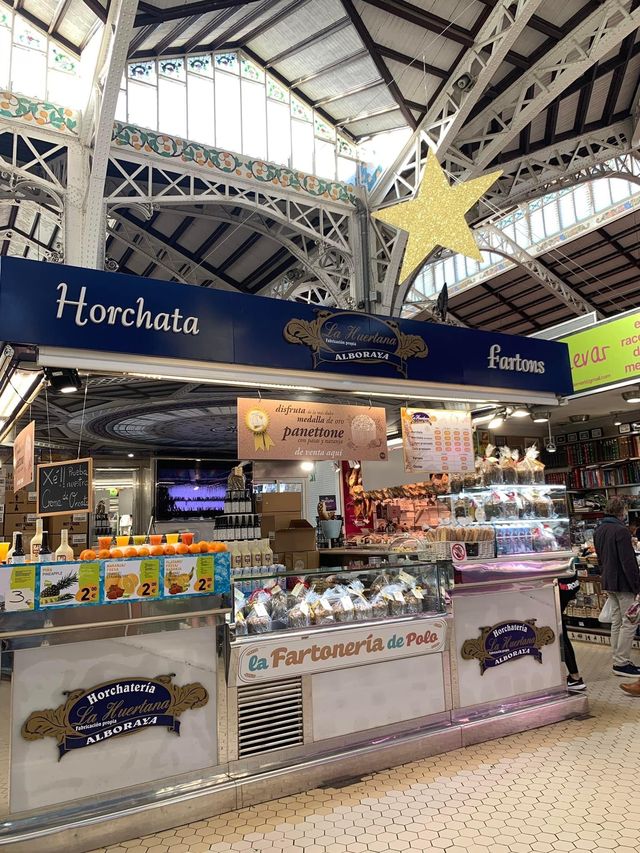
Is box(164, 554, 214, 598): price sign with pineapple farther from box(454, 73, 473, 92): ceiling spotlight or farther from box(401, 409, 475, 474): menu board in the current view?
box(454, 73, 473, 92): ceiling spotlight

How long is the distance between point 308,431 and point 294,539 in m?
2.19

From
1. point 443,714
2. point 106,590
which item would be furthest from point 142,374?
point 443,714

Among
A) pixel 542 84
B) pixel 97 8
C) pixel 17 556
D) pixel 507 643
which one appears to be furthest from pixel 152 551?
pixel 542 84

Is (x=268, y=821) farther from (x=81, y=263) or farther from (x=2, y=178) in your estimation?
(x=2, y=178)

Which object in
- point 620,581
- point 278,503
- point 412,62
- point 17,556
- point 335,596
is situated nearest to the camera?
point 335,596

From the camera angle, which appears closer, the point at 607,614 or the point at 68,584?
the point at 68,584

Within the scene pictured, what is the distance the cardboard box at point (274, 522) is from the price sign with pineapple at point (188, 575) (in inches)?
124

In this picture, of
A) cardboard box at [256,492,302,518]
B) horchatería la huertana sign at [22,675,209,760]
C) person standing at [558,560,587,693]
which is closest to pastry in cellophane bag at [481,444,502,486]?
person standing at [558,560,587,693]

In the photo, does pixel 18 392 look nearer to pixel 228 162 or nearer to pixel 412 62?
pixel 228 162

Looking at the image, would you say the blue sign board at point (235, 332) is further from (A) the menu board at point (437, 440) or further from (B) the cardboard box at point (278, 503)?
(B) the cardboard box at point (278, 503)

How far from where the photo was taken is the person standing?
5.00 metres

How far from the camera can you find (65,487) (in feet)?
13.3

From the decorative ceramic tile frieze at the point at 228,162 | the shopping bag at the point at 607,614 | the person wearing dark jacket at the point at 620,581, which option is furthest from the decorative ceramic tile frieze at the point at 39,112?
the shopping bag at the point at 607,614

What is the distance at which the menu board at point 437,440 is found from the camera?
545 centimetres
